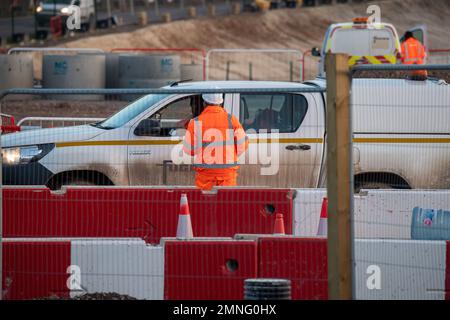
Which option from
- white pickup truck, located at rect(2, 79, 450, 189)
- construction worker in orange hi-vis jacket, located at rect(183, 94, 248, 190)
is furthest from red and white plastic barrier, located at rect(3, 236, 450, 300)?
white pickup truck, located at rect(2, 79, 450, 189)

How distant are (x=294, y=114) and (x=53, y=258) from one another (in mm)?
4626

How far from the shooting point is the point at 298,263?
868 cm

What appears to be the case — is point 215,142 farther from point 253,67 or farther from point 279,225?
point 253,67

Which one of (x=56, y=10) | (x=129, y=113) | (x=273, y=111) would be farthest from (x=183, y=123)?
(x=56, y=10)

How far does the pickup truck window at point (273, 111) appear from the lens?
504 inches

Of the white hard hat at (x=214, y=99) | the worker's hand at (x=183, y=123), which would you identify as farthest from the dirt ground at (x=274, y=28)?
the white hard hat at (x=214, y=99)

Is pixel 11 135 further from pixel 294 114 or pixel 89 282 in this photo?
pixel 89 282

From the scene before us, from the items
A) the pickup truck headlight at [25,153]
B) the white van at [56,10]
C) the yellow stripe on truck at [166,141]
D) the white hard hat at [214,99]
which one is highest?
the white van at [56,10]

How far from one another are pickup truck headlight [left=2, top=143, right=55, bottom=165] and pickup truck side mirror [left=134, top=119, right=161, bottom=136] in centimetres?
92

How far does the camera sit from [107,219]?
1041 cm

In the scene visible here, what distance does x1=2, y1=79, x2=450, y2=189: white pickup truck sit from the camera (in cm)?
1213

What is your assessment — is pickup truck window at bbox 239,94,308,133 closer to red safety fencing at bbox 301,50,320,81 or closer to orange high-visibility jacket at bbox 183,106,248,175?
orange high-visibility jacket at bbox 183,106,248,175

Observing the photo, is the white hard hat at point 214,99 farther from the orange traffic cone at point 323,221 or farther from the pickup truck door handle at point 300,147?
the orange traffic cone at point 323,221

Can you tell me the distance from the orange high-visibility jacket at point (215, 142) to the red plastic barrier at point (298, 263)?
295cm
